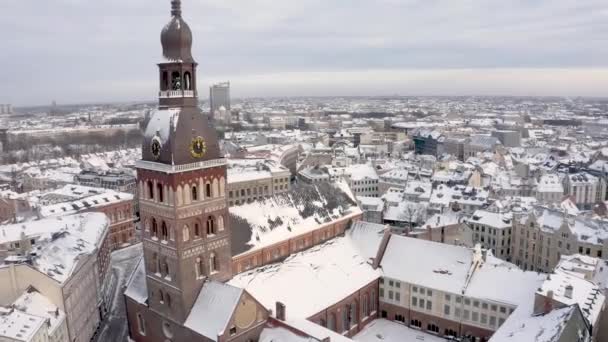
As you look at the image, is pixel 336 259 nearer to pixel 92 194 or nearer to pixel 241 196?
pixel 241 196

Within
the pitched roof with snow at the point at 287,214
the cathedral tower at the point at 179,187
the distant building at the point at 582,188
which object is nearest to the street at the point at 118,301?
the cathedral tower at the point at 179,187

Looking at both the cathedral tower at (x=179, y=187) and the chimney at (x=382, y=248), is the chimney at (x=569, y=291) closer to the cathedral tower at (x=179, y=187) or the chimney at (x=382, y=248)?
the chimney at (x=382, y=248)

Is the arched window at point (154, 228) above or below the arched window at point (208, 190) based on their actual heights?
below

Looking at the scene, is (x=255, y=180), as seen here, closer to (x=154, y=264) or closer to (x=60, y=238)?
(x=60, y=238)

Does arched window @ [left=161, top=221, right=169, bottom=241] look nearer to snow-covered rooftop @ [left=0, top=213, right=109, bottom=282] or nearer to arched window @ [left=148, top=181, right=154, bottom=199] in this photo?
arched window @ [left=148, top=181, right=154, bottom=199]

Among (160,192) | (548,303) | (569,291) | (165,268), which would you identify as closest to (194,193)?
(160,192)

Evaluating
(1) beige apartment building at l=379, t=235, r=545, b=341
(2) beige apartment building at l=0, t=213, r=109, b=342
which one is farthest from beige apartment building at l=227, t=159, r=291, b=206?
(1) beige apartment building at l=379, t=235, r=545, b=341

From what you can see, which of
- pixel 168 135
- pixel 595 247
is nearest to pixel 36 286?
pixel 168 135
